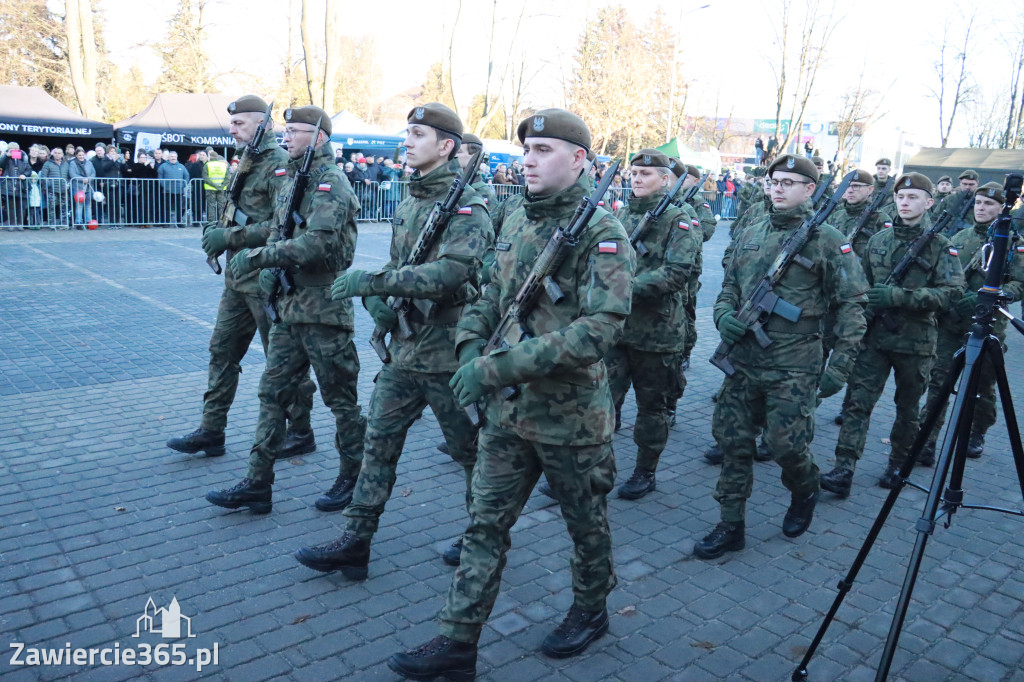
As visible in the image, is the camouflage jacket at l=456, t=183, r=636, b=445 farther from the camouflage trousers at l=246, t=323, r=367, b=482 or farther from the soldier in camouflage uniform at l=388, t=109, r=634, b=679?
the camouflage trousers at l=246, t=323, r=367, b=482

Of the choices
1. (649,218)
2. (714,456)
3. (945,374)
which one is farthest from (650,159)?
(945,374)

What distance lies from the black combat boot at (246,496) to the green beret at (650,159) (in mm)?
3341

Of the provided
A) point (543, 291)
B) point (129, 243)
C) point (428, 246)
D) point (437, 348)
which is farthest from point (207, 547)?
point (129, 243)

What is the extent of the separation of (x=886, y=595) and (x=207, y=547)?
11.9 feet

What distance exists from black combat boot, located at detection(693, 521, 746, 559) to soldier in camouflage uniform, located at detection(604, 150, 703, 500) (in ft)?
2.87

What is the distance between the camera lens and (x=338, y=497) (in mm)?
5219

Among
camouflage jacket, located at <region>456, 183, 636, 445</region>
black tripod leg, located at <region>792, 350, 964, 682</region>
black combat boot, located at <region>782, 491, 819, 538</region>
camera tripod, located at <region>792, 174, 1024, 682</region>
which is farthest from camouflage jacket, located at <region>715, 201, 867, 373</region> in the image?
camouflage jacket, located at <region>456, 183, 636, 445</region>

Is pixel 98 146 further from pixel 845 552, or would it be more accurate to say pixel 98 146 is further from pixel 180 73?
pixel 180 73

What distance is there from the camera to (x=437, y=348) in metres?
4.30

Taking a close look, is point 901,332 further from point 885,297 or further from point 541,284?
point 541,284

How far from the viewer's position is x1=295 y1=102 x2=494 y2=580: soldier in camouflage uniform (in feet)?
13.8

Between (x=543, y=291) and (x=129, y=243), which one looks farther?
(x=129, y=243)

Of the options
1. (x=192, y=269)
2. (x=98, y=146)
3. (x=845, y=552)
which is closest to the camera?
(x=845, y=552)

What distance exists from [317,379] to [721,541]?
2.56 meters
